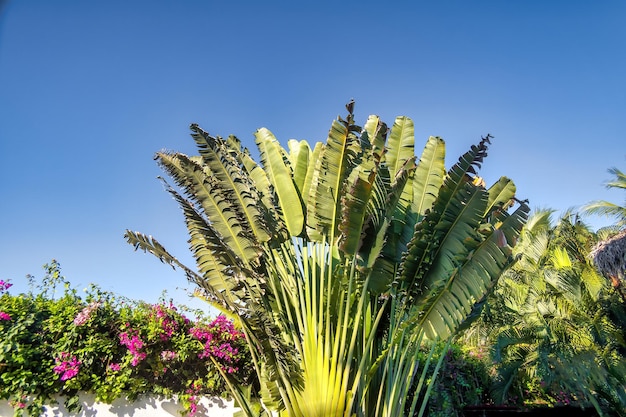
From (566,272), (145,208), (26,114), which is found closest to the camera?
(26,114)

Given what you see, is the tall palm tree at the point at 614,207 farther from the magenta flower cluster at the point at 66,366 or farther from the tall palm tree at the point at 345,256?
the magenta flower cluster at the point at 66,366

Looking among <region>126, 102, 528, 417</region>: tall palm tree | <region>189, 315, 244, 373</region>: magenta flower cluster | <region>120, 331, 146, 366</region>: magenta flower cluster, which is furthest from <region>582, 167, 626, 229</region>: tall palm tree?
<region>120, 331, 146, 366</region>: magenta flower cluster

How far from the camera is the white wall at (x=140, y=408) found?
5030 mm

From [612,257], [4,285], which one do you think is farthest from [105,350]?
[612,257]

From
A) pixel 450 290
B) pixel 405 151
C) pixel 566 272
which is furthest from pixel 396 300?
pixel 566 272

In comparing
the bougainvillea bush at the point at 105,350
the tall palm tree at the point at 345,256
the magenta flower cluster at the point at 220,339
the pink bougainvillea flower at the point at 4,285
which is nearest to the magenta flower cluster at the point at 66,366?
the bougainvillea bush at the point at 105,350

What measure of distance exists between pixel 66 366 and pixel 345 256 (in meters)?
3.89

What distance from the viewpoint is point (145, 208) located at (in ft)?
21.2

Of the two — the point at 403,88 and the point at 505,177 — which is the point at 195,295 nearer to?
the point at 403,88

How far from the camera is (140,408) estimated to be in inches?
214

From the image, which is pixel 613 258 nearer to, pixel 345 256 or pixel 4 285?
pixel 345 256

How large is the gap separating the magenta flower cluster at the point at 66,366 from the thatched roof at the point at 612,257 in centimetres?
964

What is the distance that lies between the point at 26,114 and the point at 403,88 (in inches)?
186

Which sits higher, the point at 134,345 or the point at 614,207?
the point at 614,207
